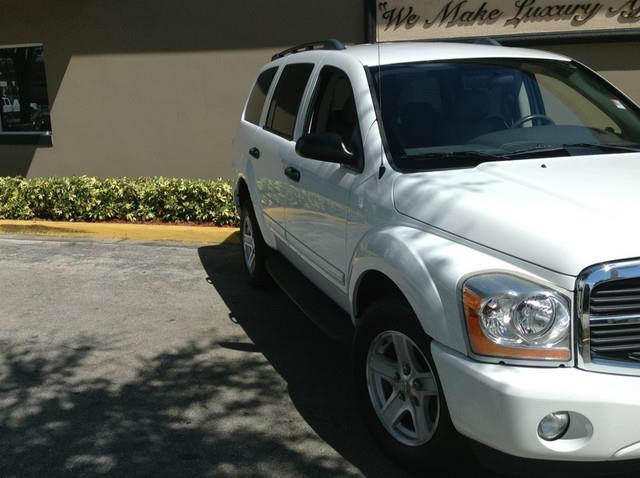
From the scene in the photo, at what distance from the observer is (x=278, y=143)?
5047 millimetres

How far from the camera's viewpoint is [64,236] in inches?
344

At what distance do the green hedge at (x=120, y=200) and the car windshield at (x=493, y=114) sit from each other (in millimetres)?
4803

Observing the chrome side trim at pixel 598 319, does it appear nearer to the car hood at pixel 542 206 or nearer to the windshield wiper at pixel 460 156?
the car hood at pixel 542 206

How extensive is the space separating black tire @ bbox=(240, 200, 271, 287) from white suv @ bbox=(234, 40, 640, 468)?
0.78 metres

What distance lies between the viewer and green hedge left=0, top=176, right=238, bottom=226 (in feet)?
28.0

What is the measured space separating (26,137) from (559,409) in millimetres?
10212

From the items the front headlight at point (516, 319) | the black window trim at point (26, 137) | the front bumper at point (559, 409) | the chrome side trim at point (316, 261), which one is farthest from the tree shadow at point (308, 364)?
the black window trim at point (26, 137)

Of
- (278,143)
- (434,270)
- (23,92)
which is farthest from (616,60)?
(23,92)

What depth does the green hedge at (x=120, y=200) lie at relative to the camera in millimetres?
8531

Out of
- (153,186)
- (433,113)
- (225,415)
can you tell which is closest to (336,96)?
(433,113)

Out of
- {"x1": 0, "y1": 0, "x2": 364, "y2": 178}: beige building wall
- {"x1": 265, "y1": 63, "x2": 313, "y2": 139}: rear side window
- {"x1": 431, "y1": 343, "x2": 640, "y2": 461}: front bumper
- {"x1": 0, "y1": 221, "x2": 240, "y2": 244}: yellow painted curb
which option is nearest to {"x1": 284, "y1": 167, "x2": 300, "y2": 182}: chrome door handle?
{"x1": 265, "y1": 63, "x2": 313, "y2": 139}: rear side window

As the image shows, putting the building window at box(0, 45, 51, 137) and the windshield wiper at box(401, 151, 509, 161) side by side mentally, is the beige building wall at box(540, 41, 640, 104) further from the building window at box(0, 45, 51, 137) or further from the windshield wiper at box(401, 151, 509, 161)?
the building window at box(0, 45, 51, 137)

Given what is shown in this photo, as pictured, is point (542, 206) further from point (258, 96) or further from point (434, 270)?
point (258, 96)

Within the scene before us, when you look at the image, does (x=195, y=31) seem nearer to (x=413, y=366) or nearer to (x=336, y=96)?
(x=336, y=96)
